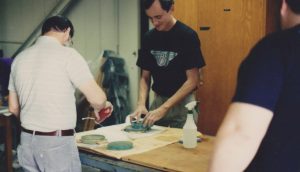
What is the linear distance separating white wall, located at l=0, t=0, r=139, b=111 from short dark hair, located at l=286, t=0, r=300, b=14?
13.1 ft

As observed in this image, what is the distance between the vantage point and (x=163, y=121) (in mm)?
3102

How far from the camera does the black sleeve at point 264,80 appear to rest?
1146 millimetres

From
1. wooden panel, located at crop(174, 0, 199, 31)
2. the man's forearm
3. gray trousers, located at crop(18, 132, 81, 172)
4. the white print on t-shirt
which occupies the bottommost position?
gray trousers, located at crop(18, 132, 81, 172)

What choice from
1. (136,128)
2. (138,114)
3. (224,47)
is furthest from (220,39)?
(136,128)

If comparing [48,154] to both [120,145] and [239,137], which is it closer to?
[120,145]

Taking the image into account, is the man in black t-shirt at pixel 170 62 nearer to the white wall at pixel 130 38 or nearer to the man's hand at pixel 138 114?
the man's hand at pixel 138 114

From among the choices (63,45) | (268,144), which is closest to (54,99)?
(63,45)

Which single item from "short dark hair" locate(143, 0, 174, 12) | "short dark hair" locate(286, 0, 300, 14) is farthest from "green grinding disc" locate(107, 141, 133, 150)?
"short dark hair" locate(286, 0, 300, 14)

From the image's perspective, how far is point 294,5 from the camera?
3.88ft

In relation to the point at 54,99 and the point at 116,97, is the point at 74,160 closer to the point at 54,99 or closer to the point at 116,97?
the point at 54,99

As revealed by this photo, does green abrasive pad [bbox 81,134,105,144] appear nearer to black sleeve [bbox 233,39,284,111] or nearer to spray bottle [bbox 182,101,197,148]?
spray bottle [bbox 182,101,197,148]

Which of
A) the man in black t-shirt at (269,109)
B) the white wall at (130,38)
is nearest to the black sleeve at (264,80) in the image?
the man in black t-shirt at (269,109)

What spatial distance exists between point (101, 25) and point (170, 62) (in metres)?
2.72

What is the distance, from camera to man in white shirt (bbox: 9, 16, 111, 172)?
2.29 meters
